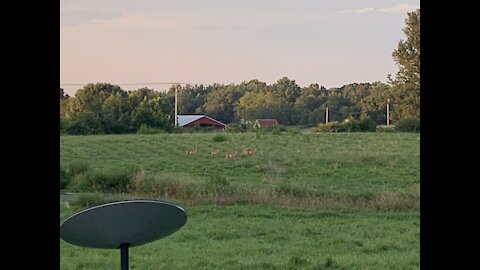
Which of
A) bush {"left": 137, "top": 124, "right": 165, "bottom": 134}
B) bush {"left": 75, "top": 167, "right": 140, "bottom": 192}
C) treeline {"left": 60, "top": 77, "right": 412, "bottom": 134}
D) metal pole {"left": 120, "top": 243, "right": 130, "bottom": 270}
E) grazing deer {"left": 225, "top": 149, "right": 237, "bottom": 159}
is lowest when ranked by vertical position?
metal pole {"left": 120, "top": 243, "right": 130, "bottom": 270}

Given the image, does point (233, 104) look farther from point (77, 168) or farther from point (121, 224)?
point (121, 224)

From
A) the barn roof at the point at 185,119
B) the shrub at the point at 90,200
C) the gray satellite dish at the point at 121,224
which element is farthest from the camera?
the barn roof at the point at 185,119

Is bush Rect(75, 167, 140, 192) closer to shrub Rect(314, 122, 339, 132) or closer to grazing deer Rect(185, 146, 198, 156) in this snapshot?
grazing deer Rect(185, 146, 198, 156)

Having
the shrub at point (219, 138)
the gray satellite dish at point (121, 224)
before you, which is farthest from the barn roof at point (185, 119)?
the gray satellite dish at point (121, 224)

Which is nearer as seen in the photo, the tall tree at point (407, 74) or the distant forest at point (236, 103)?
the tall tree at point (407, 74)

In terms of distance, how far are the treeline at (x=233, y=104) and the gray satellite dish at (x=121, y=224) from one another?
638mm

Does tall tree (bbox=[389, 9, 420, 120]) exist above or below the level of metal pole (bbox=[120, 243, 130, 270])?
above

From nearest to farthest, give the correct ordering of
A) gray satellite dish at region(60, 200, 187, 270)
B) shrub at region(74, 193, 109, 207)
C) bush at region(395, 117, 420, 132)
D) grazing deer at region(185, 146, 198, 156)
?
gray satellite dish at region(60, 200, 187, 270) < bush at region(395, 117, 420, 132) < shrub at region(74, 193, 109, 207) < grazing deer at region(185, 146, 198, 156)

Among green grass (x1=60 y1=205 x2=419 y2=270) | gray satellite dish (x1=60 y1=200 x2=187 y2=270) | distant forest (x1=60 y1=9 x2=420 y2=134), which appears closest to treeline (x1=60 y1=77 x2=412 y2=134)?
distant forest (x1=60 y1=9 x2=420 y2=134)

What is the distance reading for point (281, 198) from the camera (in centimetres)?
194

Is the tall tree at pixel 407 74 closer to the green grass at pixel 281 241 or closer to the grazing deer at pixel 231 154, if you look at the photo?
the green grass at pixel 281 241

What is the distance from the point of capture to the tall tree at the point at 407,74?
1486 mm

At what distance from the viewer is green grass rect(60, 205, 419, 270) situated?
1755 millimetres

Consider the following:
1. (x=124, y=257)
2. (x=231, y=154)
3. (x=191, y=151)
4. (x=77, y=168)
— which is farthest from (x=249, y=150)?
Result: (x=124, y=257)
